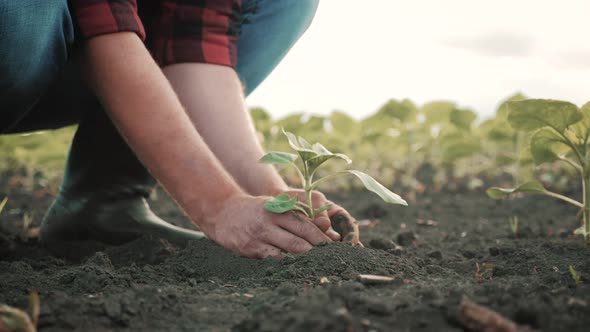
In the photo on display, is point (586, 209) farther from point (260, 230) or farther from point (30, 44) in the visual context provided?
point (30, 44)

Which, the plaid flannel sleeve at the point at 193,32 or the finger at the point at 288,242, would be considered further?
the plaid flannel sleeve at the point at 193,32

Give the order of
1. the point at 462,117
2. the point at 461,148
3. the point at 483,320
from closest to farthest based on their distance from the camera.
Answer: the point at 483,320, the point at 461,148, the point at 462,117

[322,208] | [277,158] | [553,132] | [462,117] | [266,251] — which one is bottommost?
[462,117]

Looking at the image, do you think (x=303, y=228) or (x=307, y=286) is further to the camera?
(x=303, y=228)

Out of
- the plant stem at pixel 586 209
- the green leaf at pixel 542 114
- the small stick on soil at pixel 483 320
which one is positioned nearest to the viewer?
the small stick on soil at pixel 483 320

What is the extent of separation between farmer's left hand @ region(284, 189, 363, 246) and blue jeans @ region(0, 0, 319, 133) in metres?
0.73

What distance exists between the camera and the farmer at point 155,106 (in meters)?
1.36

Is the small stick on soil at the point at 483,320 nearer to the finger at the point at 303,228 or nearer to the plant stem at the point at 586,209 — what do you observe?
the finger at the point at 303,228

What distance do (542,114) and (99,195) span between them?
56.9 inches

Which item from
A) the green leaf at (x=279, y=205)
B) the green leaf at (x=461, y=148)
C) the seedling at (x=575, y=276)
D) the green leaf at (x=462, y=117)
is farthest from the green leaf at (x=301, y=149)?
the green leaf at (x=462, y=117)

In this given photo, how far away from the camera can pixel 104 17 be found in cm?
136

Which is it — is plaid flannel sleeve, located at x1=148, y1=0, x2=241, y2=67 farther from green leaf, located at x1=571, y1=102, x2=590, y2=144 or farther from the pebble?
green leaf, located at x1=571, y1=102, x2=590, y2=144

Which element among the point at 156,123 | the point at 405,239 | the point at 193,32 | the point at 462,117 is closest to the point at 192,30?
the point at 193,32

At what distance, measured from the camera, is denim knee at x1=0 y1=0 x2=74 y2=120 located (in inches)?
55.4
